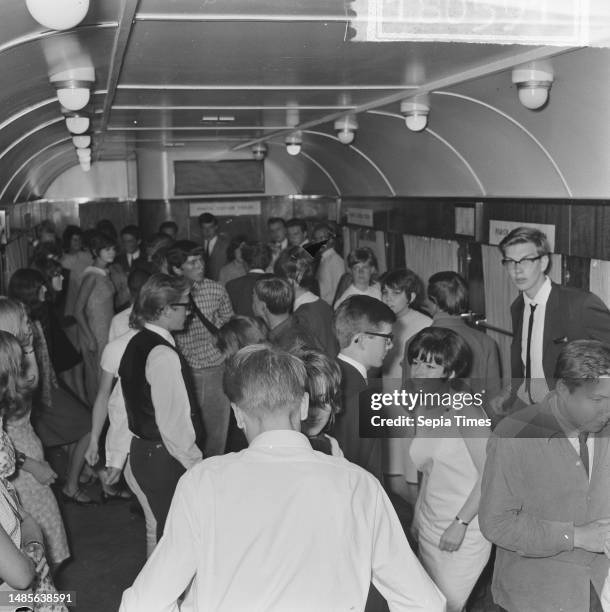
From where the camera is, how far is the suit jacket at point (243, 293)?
6.71 meters

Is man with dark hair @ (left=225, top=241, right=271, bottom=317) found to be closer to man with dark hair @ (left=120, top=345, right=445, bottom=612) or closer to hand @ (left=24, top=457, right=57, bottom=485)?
hand @ (left=24, top=457, right=57, bottom=485)

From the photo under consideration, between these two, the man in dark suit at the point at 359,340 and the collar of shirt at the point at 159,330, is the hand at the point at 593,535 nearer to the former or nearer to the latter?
the man in dark suit at the point at 359,340

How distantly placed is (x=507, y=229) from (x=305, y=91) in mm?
2074

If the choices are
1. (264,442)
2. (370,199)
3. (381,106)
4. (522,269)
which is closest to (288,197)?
(370,199)

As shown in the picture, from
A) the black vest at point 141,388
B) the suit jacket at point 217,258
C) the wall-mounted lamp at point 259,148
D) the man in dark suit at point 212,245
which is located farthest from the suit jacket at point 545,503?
the wall-mounted lamp at point 259,148

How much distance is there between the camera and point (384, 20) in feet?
9.70

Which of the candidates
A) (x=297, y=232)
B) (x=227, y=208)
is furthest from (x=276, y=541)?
(x=227, y=208)

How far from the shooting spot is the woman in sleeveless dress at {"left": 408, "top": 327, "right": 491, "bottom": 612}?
3.34 metres

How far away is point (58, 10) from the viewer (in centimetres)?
260

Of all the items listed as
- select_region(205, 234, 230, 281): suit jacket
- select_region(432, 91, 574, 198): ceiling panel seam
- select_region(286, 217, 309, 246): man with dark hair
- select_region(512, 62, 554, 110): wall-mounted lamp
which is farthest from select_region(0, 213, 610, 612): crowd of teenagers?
select_region(205, 234, 230, 281): suit jacket

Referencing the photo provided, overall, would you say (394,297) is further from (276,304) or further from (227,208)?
(227,208)

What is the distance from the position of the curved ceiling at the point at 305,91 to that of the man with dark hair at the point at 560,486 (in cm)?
171

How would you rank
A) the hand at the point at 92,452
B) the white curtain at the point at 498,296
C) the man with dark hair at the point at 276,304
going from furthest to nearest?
the white curtain at the point at 498,296
the man with dark hair at the point at 276,304
the hand at the point at 92,452

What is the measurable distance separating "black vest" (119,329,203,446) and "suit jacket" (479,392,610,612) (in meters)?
1.69
